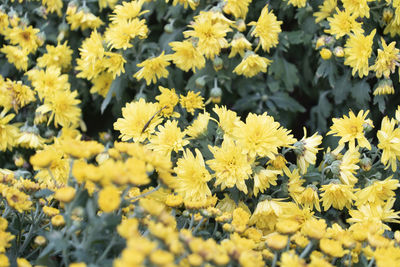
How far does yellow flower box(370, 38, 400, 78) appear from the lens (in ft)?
6.93

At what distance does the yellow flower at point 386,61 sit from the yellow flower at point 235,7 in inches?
26.5

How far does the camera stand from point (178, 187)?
1773 millimetres

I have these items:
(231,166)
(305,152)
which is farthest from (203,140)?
(305,152)

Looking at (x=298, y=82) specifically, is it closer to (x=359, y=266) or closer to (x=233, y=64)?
(x=233, y=64)

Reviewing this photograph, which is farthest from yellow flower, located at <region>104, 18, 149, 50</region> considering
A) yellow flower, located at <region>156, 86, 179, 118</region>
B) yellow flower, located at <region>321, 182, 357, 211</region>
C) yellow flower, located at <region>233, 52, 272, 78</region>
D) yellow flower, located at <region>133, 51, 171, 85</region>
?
yellow flower, located at <region>321, 182, 357, 211</region>

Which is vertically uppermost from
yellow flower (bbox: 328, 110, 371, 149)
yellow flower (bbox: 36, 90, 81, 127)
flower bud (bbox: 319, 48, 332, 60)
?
flower bud (bbox: 319, 48, 332, 60)

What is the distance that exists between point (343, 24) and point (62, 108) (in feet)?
4.86

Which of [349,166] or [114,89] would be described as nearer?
[349,166]

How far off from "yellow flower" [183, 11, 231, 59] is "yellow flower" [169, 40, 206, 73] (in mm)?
41

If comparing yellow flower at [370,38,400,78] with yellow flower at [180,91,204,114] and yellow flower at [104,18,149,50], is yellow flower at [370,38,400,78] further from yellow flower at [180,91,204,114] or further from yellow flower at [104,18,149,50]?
yellow flower at [104,18,149,50]

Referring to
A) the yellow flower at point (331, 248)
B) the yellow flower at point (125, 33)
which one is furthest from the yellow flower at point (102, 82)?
the yellow flower at point (331, 248)

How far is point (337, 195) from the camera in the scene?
1.88 metres

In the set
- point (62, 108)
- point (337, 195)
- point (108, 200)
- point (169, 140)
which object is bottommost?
point (62, 108)

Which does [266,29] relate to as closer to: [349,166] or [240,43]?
[240,43]
